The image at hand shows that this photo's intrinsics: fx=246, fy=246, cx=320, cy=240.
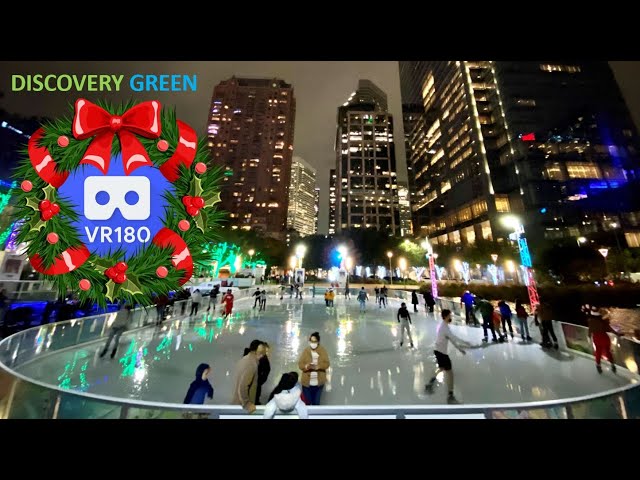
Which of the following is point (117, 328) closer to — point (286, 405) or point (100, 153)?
point (100, 153)

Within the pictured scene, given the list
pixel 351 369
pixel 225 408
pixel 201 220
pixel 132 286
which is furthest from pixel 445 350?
pixel 132 286

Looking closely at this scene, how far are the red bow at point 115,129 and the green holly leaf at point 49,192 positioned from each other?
26.6 inches

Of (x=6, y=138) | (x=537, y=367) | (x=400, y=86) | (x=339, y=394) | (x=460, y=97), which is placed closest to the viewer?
(x=339, y=394)

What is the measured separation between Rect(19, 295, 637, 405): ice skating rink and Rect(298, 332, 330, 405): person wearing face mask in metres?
0.84

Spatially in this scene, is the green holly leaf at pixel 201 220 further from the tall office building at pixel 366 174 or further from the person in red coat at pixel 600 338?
the tall office building at pixel 366 174

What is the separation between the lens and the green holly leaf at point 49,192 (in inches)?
171

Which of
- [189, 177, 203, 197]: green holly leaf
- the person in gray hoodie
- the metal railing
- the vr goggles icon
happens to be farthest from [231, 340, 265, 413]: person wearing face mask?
the person in gray hoodie

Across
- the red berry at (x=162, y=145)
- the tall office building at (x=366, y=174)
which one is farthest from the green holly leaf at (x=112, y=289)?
the tall office building at (x=366, y=174)

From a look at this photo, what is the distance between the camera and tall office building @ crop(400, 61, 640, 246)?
3922 centimetres
